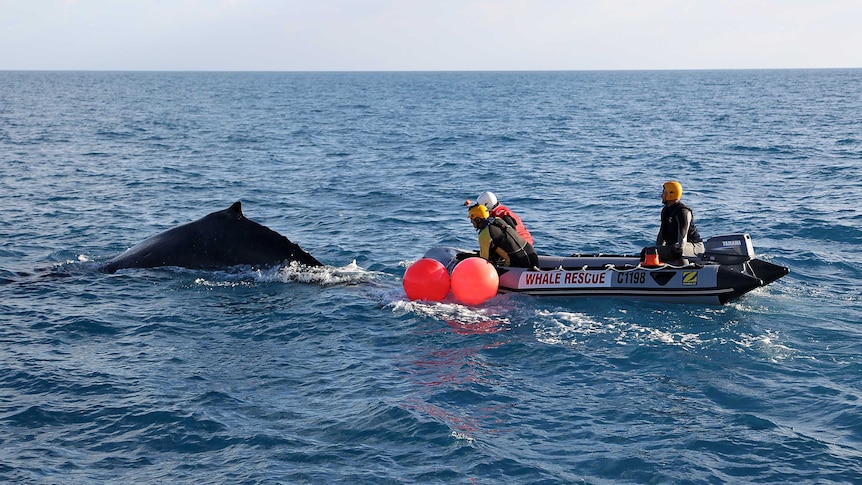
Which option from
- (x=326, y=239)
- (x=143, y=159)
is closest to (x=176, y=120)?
(x=143, y=159)

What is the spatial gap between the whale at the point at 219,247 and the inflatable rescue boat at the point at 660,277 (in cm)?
314

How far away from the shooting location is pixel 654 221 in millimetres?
22719

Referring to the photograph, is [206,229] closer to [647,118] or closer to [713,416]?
[713,416]

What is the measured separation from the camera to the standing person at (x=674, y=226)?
14.9 meters

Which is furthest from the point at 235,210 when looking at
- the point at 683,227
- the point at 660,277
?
the point at 683,227

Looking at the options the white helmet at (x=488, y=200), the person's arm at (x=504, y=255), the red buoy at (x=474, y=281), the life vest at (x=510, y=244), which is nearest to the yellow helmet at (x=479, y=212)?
the life vest at (x=510, y=244)

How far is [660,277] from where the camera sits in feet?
47.5

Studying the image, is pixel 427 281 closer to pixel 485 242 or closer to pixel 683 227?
pixel 485 242

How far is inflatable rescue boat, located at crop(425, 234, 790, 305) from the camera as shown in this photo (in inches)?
558

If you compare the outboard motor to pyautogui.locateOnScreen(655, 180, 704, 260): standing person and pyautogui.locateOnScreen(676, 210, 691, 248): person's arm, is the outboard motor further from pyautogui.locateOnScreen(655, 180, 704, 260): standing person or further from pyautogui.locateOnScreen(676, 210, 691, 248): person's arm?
pyautogui.locateOnScreen(676, 210, 691, 248): person's arm

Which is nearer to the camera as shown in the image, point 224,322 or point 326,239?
point 224,322

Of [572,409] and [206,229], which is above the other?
[206,229]

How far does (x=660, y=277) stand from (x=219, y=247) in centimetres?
794

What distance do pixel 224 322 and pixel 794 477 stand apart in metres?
8.84
